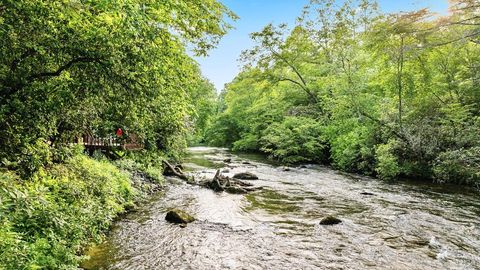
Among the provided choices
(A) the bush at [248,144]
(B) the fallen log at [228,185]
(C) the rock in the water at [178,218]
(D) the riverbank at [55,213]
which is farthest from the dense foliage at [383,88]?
(D) the riverbank at [55,213]

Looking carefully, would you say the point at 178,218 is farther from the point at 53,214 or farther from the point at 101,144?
the point at 101,144

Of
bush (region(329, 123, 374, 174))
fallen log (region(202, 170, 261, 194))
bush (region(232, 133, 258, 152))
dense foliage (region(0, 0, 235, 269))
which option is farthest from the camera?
bush (region(232, 133, 258, 152))

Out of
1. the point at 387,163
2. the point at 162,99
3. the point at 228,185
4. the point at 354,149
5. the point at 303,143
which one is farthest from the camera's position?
the point at 303,143

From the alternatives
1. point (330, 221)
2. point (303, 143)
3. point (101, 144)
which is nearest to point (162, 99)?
point (330, 221)

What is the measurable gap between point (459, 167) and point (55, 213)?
16139 millimetres

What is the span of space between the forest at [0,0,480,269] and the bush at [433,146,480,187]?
0.24 feet

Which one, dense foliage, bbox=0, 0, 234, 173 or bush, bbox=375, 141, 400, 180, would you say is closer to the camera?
dense foliage, bbox=0, 0, 234, 173

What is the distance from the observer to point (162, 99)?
6375 millimetres

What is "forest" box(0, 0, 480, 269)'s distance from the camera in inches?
193

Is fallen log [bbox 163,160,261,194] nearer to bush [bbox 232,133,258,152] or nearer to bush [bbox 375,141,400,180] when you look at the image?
bush [bbox 375,141,400,180]

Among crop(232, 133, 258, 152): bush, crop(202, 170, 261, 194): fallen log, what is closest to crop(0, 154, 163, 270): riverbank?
crop(202, 170, 261, 194): fallen log

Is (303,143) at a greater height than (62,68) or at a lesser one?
lesser

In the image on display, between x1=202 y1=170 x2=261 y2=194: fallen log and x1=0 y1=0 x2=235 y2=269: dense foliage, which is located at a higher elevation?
x1=0 y1=0 x2=235 y2=269: dense foliage

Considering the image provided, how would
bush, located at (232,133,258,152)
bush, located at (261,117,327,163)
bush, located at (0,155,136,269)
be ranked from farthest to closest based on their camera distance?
bush, located at (232,133,258,152), bush, located at (261,117,327,163), bush, located at (0,155,136,269)
